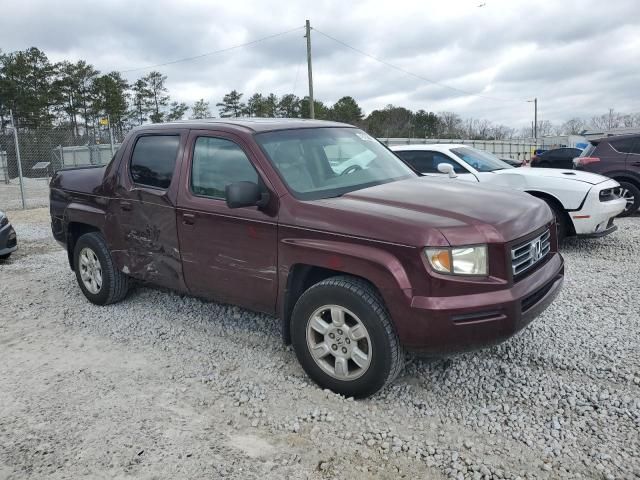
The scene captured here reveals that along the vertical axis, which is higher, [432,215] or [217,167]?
[217,167]

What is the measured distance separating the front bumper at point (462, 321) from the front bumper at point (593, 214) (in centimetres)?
438

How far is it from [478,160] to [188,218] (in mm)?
5676

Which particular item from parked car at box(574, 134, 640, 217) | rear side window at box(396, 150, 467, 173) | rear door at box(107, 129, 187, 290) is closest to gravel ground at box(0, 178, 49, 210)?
rear side window at box(396, 150, 467, 173)

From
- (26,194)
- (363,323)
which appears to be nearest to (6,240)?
(363,323)

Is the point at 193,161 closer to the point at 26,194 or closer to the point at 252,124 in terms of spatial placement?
the point at 252,124

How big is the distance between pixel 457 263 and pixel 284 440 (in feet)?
4.62

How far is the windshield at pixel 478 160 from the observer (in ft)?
Result: 26.6

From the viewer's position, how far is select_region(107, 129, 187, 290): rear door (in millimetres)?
4250

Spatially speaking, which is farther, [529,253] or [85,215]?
[85,215]

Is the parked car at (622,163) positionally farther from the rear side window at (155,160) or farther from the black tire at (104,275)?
the black tire at (104,275)

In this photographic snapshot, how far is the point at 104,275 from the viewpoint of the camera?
16.7 feet

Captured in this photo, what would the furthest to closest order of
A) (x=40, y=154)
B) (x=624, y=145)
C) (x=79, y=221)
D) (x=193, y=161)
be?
(x=40, y=154), (x=624, y=145), (x=79, y=221), (x=193, y=161)

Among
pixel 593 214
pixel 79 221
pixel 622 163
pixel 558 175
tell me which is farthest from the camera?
pixel 622 163

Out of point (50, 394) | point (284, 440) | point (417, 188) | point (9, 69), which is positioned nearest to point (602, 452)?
point (284, 440)
